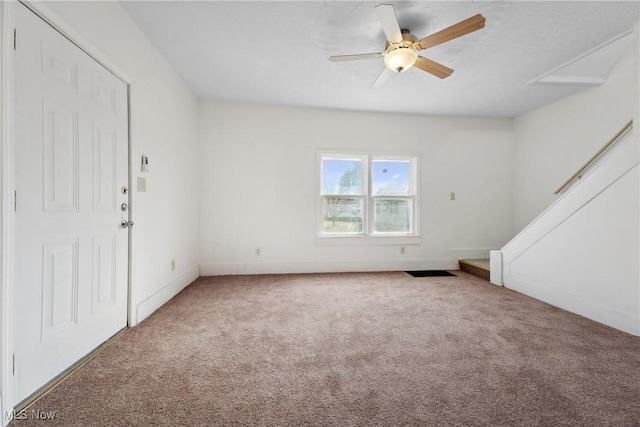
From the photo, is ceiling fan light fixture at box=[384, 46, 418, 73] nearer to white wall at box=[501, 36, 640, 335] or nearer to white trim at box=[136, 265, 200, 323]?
white wall at box=[501, 36, 640, 335]

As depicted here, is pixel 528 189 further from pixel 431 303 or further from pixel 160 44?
pixel 160 44

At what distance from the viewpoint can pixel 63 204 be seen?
60.5 inches

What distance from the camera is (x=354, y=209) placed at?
4305 millimetres

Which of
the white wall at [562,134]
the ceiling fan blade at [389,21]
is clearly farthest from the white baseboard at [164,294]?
the white wall at [562,134]

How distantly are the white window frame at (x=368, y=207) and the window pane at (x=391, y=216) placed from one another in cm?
5

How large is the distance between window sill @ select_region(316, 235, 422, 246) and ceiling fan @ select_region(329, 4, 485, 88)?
2475mm

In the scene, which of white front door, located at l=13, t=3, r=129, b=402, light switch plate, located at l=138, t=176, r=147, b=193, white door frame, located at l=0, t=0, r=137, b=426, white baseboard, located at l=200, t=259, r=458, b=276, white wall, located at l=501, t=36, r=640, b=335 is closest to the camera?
white door frame, located at l=0, t=0, r=137, b=426

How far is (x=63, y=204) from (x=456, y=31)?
273cm

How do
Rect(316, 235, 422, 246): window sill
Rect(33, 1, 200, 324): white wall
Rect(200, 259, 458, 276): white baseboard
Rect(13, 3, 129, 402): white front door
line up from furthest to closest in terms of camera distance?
Rect(316, 235, 422, 246): window sill → Rect(200, 259, 458, 276): white baseboard → Rect(33, 1, 200, 324): white wall → Rect(13, 3, 129, 402): white front door

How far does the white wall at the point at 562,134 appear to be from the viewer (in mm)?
3082

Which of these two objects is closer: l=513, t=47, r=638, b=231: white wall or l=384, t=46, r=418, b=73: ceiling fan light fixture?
l=384, t=46, r=418, b=73: ceiling fan light fixture

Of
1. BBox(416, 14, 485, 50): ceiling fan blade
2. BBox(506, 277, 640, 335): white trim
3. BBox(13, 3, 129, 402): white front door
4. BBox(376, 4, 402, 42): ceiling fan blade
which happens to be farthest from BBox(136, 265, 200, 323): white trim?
BBox(506, 277, 640, 335): white trim

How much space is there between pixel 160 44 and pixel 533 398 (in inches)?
152

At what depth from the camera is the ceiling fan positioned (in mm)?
1716
